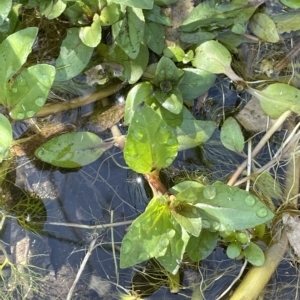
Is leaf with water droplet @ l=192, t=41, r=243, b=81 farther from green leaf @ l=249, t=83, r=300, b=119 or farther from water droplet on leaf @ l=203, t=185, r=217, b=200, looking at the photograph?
water droplet on leaf @ l=203, t=185, r=217, b=200

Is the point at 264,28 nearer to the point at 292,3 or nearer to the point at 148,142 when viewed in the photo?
the point at 292,3

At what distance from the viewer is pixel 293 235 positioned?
5.01 feet

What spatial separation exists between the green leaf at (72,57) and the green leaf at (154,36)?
0.18m

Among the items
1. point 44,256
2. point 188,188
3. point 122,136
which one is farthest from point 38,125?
point 188,188

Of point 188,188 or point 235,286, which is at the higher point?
point 188,188

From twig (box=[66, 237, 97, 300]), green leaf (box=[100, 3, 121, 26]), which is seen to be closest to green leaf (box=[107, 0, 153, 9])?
green leaf (box=[100, 3, 121, 26])

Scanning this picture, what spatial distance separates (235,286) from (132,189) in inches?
16.6

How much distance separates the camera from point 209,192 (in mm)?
1338

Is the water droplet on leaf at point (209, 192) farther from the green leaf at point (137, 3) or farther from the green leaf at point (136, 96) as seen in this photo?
the green leaf at point (137, 3)

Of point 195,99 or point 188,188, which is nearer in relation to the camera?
point 188,188

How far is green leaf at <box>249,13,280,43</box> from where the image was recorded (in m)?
1.60

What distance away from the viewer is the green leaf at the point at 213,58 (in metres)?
1.56

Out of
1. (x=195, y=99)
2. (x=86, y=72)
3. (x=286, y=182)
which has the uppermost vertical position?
(x=86, y=72)

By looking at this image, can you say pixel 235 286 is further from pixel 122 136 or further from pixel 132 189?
pixel 122 136
